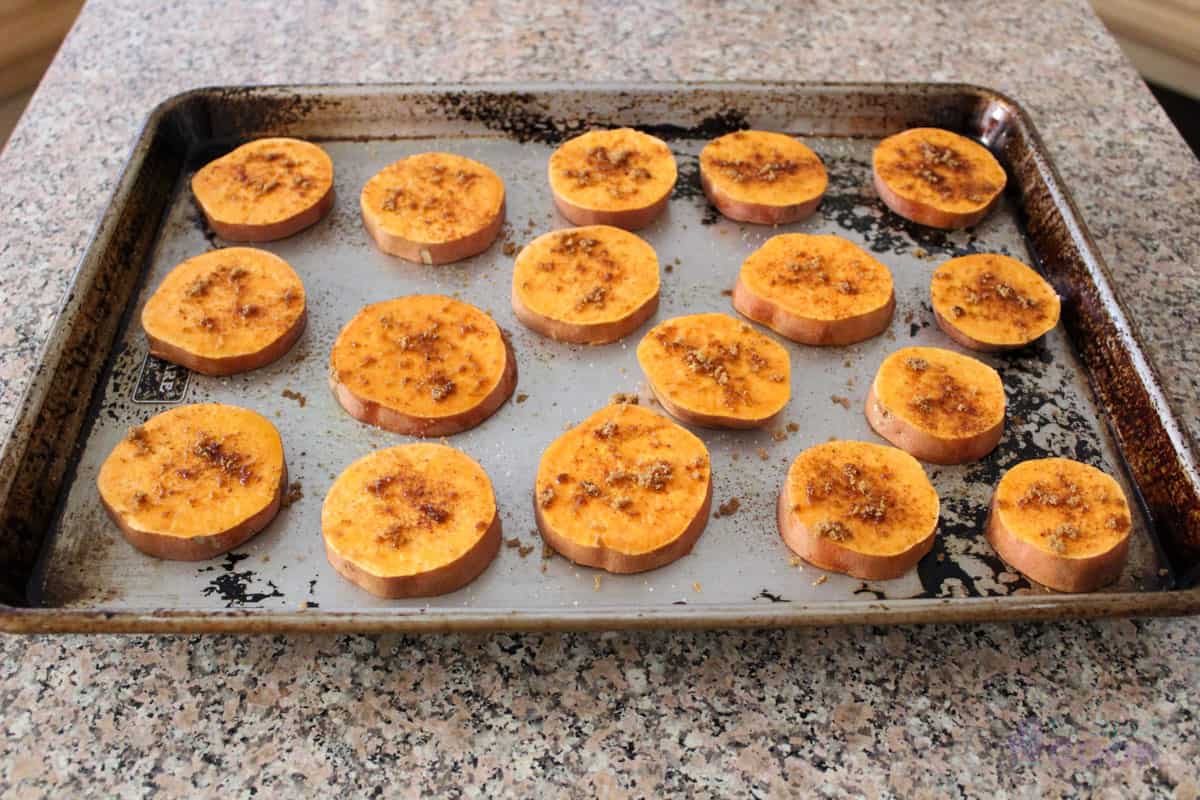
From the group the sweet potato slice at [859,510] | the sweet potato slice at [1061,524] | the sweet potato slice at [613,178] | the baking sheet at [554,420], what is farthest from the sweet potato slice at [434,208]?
Result: the sweet potato slice at [1061,524]

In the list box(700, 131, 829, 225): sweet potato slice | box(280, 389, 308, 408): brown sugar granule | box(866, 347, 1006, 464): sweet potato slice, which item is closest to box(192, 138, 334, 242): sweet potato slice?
box(280, 389, 308, 408): brown sugar granule

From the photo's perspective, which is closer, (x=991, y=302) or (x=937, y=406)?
(x=937, y=406)

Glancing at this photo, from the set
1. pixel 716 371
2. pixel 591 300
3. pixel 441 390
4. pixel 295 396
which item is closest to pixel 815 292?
pixel 716 371

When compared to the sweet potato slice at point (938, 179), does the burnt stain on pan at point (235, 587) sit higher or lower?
lower

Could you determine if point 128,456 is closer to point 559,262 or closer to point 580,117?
point 559,262

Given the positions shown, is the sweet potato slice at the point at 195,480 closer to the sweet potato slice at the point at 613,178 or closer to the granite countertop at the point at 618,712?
the granite countertop at the point at 618,712

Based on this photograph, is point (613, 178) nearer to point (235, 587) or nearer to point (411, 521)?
point (411, 521)
